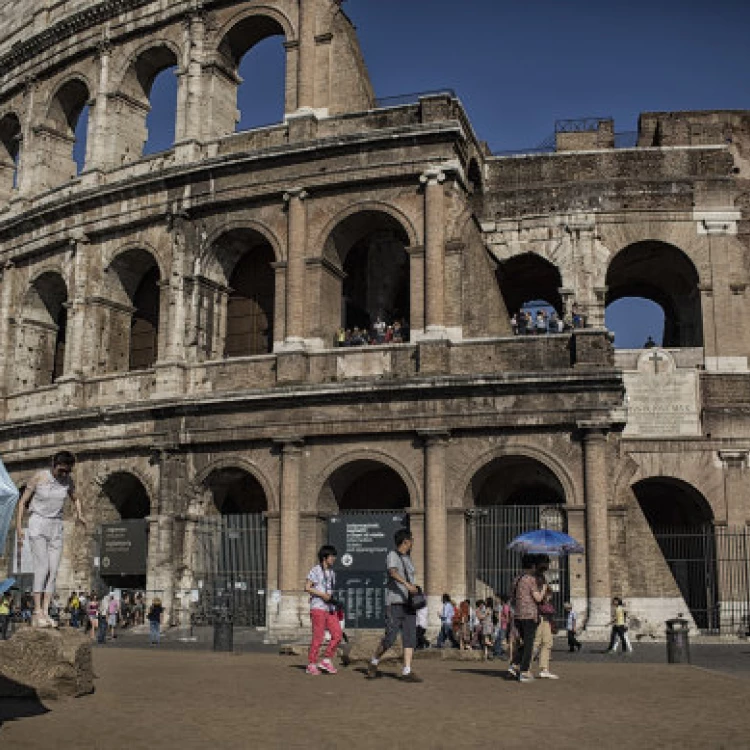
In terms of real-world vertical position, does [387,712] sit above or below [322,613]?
below

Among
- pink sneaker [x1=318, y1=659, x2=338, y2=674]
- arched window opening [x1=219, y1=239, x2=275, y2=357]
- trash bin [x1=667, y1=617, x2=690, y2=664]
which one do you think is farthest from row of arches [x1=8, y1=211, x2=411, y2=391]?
pink sneaker [x1=318, y1=659, x2=338, y2=674]

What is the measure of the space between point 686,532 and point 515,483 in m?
6.48

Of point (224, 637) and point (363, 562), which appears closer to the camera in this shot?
point (224, 637)

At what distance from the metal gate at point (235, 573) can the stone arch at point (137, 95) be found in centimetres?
982

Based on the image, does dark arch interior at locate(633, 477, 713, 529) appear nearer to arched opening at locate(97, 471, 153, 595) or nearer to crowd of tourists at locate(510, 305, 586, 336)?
crowd of tourists at locate(510, 305, 586, 336)

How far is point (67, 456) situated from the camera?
823cm

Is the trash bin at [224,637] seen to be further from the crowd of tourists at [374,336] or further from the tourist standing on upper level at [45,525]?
the crowd of tourists at [374,336]

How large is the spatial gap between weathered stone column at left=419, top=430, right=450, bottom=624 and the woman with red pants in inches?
305

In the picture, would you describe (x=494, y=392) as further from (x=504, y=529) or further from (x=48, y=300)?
(x=48, y=300)

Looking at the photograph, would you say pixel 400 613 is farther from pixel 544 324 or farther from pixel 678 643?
pixel 544 324

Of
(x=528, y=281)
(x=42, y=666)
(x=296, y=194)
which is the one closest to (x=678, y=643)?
(x=42, y=666)

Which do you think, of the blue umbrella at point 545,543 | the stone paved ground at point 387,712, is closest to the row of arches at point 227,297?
A: the blue umbrella at point 545,543

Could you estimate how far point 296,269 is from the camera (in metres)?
19.9

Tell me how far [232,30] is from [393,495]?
1145 centimetres
